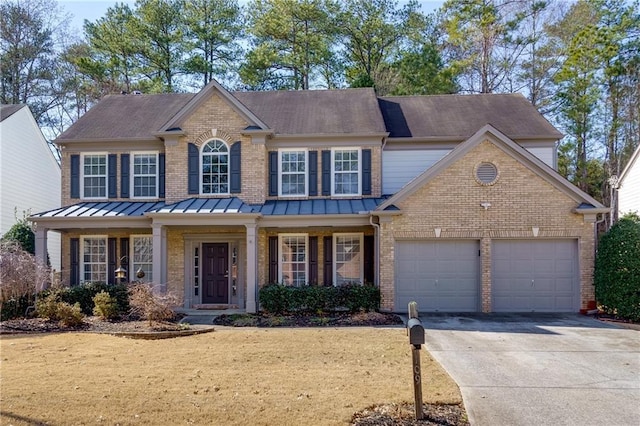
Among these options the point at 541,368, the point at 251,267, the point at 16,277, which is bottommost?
the point at 541,368

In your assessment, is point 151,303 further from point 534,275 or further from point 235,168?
point 534,275

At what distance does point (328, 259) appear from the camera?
16.6 meters

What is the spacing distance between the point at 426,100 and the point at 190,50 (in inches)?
669

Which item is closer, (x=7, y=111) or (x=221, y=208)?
(x=221, y=208)

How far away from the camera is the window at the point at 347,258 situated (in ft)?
54.1

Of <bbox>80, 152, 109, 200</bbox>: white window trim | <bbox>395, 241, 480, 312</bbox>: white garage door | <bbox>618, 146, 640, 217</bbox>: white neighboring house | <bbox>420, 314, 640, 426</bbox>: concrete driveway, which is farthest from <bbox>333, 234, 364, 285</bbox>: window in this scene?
<bbox>618, 146, 640, 217</bbox>: white neighboring house

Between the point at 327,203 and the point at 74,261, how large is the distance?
8674mm

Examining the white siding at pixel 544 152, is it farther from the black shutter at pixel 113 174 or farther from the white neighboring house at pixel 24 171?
the white neighboring house at pixel 24 171

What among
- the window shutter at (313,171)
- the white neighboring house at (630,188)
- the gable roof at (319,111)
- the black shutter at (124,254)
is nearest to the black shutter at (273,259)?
the window shutter at (313,171)

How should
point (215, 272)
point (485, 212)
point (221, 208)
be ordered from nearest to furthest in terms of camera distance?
point (485, 212), point (221, 208), point (215, 272)

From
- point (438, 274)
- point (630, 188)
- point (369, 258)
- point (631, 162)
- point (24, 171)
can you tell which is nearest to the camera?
point (438, 274)

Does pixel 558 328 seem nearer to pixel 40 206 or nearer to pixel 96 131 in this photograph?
pixel 96 131

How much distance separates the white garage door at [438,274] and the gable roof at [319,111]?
432 centimetres

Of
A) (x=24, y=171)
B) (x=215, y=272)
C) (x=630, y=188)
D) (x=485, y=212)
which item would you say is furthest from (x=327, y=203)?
(x=24, y=171)
